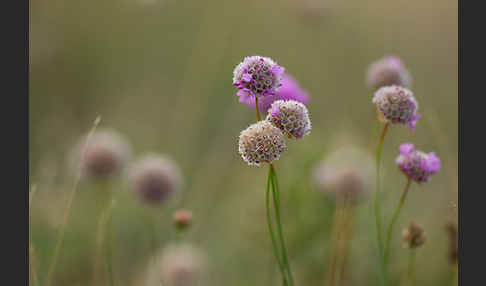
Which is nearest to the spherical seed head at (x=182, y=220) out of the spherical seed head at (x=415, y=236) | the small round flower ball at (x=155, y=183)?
the small round flower ball at (x=155, y=183)

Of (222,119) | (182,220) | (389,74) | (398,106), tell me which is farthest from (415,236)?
(222,119)

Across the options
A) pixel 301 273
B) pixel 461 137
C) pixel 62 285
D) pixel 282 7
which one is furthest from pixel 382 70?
pixel 282 7

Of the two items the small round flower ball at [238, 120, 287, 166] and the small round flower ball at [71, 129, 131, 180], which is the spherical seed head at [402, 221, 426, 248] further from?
the small round flower ball at [71, 129, 131, 180]

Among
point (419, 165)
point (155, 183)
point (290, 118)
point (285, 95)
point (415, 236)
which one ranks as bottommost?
point (415, 236)

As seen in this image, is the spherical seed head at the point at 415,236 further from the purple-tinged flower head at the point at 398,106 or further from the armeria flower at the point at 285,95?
the armeria flower at the point at 285,95

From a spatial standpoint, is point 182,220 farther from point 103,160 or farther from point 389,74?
point 389,74

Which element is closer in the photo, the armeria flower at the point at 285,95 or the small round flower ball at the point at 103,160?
the armeria flower at the point at 285,95

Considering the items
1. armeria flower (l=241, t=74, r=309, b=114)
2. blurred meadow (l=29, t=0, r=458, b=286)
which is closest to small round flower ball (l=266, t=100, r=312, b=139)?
armeria flower (l=241, t=74, r=309, b=114)
